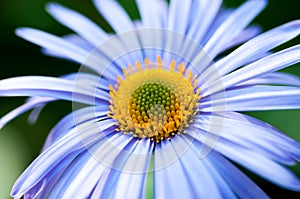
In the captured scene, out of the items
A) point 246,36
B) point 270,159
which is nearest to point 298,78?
point 246,36

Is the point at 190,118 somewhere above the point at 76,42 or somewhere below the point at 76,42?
below

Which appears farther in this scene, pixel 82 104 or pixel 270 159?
pixel 82 104

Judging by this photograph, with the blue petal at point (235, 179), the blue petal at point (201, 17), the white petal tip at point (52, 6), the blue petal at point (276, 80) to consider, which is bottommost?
the blue petal at point (235, 179)

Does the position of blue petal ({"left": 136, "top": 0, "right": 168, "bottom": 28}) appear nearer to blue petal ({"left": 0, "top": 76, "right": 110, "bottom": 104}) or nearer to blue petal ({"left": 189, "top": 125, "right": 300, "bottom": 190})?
blue petal ({"left": 0, "top": 76, "right": 110, "bottom": 104})

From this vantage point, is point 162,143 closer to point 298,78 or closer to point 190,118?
point 190,118

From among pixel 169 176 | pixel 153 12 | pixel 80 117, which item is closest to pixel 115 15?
pixel 153 12

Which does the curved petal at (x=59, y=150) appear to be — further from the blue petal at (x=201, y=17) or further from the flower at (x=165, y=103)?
the blue petal at (x=201, y=17)

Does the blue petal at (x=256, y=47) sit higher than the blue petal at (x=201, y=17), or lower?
lower

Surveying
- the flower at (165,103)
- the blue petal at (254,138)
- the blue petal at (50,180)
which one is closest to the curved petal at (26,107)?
the flower at (165,103)

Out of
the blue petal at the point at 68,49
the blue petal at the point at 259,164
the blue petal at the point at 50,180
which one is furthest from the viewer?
the blue petal at the point at 68,49
